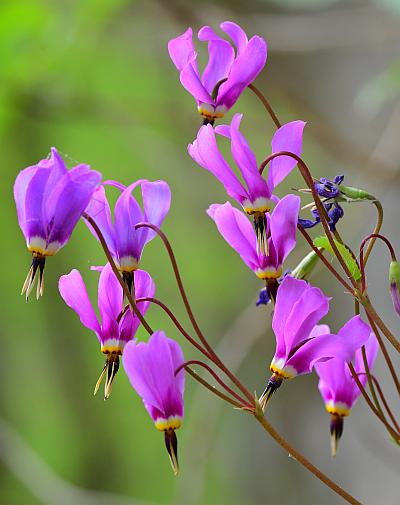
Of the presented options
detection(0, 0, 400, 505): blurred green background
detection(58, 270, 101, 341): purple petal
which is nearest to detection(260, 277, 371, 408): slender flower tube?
detection(58, 270, 101, 341): purple petal

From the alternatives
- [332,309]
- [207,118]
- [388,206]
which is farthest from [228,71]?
[332,309]

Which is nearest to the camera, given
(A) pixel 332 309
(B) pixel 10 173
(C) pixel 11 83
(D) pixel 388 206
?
(C) pixel 11 83

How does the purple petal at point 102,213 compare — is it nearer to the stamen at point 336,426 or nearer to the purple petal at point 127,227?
the purple petal at point 127,227

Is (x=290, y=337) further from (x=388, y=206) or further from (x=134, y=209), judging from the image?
(x=388, y=206)

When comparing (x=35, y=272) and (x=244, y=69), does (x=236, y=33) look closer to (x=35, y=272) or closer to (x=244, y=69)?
(x=244, y=69)

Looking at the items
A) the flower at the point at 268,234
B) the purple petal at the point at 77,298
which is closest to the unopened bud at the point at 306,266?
the flower at the point at 268,234

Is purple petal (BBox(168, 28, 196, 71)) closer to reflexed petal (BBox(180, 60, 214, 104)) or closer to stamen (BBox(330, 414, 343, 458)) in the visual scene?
reflexed petal (BBox(180, 60, 214, 104))

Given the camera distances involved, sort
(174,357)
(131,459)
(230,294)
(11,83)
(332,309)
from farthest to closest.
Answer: (131,459)
(230,294)
(332,309)
(11,83)
(174,357)
